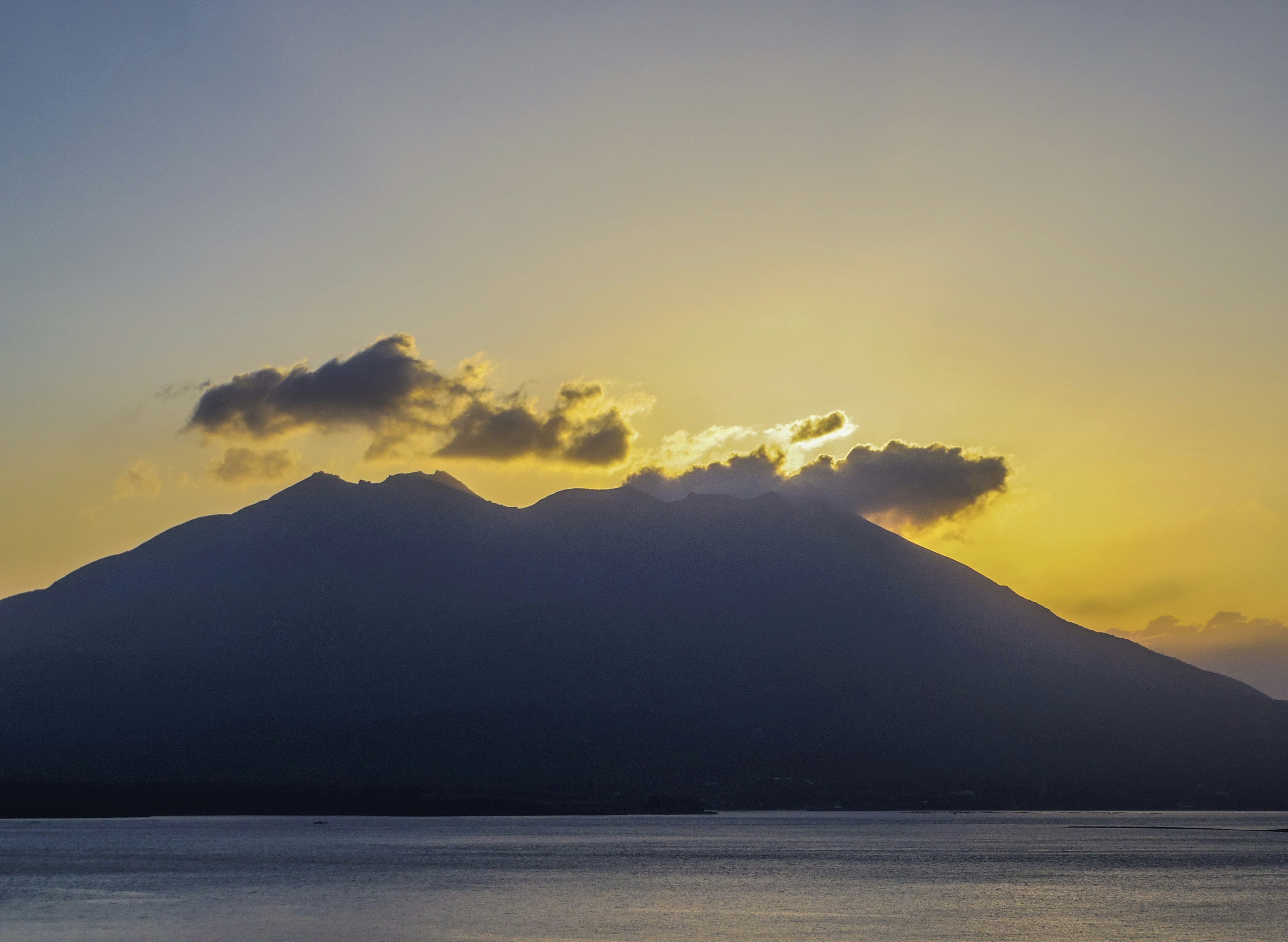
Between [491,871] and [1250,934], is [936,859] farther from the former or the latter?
[1250,934]

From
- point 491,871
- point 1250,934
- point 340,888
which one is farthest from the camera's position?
point 491,871

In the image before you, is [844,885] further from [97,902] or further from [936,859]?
[97,902]

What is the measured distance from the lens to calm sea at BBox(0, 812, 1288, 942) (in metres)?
84.7

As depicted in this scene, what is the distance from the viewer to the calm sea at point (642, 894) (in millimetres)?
84688

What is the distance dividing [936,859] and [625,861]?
3795cm

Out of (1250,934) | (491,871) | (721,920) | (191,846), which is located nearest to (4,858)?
(191,846)

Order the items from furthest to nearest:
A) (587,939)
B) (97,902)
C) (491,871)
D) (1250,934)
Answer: (491,871) < (97,902) < (1250,934) < (587,939)

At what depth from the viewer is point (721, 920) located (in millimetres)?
90500

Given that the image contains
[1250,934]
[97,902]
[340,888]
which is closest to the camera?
[1250,934]

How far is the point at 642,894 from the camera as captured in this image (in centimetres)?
11181

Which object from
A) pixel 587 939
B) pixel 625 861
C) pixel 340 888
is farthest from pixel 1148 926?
pixel 625 861

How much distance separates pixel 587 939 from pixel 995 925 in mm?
29898

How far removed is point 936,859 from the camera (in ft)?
524

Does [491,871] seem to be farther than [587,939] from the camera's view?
Yes
